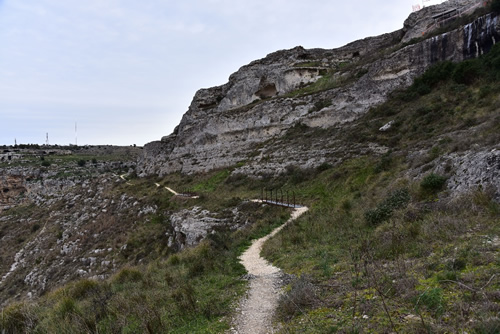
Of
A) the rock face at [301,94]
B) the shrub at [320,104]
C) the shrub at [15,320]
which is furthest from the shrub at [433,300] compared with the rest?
the shrub at [320,104]

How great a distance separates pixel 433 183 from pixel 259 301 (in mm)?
6342

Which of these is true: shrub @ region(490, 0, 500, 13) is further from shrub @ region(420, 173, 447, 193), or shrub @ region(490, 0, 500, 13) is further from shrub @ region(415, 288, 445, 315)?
shrub @ region(415, 288, 445, 315)

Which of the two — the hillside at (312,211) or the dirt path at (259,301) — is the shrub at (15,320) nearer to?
the hillside at (312,211)

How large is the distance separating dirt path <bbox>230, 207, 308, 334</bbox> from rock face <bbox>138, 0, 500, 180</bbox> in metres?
15.0

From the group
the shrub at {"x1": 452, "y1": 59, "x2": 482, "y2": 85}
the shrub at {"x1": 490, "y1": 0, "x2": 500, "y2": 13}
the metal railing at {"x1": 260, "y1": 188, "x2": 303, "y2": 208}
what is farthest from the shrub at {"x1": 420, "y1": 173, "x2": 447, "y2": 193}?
the shrub at {"x1": 490, "y1": 0, "x2": 500, "y2": 13}

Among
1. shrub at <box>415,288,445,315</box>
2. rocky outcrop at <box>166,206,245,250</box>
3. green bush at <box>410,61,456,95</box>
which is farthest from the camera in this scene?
green bush at <box>410,61,456,95</box>

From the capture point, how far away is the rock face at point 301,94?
917 inches

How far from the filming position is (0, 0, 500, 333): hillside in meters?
4.71

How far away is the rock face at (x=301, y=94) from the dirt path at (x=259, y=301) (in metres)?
15.0

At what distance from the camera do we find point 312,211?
14.1 meters

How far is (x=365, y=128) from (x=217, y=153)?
1915cm

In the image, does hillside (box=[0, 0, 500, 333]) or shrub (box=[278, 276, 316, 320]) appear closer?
hillside (box=[0, 0, 500, 333])

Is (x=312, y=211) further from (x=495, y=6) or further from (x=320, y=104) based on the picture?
(x=495, y=6)

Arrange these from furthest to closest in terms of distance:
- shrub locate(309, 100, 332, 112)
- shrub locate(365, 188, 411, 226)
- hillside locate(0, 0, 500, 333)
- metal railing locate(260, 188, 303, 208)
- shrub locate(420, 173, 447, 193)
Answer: shrub locate(309, 100, 332, 112) → metal railing locate(260, 188, 303, 208) → shrub locate(365, 188, 411, 226) → shrub locate(420, 173, 447, 193) → hillside locate(0, 0, 500, 333)
